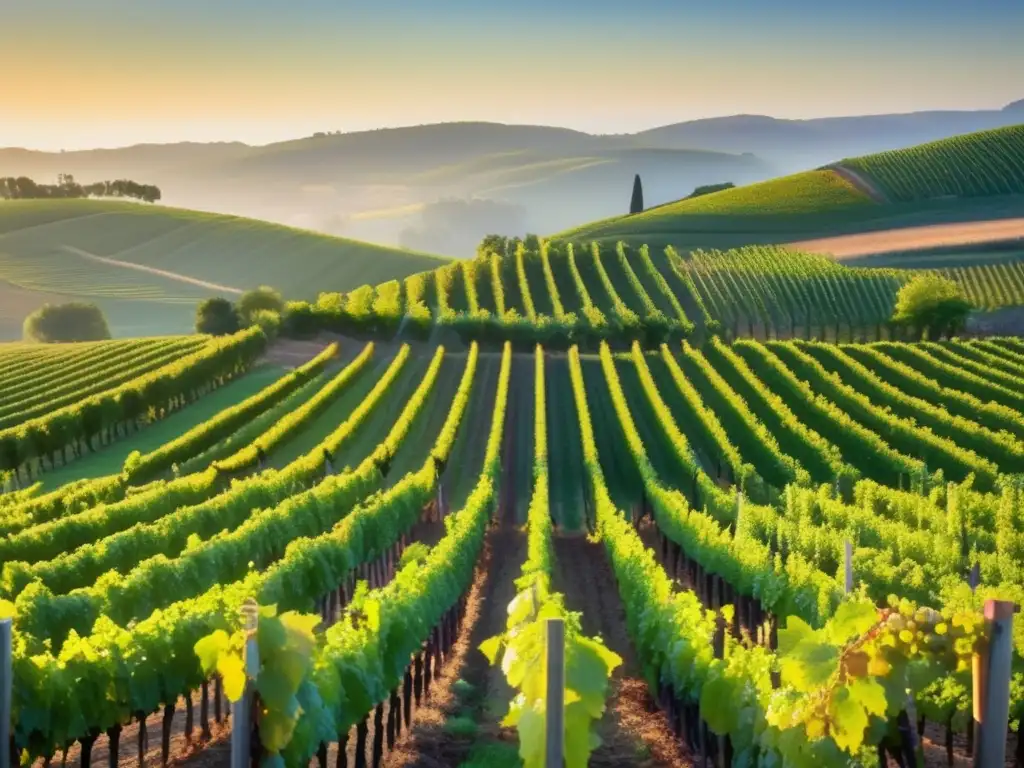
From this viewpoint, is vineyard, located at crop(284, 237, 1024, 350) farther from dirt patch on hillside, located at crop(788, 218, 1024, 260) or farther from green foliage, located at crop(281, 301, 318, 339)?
dirt patch on hillside, located at crop(788, 218, 1024, 260)

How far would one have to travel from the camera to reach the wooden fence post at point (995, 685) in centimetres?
671

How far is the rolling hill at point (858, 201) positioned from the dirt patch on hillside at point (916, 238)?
334 centimetres

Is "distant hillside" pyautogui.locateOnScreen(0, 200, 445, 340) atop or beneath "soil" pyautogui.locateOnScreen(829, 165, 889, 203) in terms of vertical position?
beneath

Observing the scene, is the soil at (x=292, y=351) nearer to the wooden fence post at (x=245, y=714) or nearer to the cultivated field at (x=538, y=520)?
the cultivated field at (x=538, y=520)

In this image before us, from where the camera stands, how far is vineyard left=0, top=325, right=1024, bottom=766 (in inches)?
347

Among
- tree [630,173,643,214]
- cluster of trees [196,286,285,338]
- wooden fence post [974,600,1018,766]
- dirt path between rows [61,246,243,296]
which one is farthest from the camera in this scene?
tree [630,173,643,214]

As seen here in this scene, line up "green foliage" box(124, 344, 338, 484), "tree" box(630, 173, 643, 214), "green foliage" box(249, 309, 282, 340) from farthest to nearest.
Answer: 1. "tree" box(630, 173, 643, 214)
2. "green foliage" box(249, 309, 282, 340)
3. "green foliage" box(124, 344, 338, 484)

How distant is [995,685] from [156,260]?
152m

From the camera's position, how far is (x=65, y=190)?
7431 inches

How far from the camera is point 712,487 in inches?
1368

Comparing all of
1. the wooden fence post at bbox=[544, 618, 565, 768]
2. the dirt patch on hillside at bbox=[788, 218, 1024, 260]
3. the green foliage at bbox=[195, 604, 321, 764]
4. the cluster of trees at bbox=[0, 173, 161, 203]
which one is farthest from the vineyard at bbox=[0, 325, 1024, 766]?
the cluster of trees at bbox=[0, 173, 161, 203]

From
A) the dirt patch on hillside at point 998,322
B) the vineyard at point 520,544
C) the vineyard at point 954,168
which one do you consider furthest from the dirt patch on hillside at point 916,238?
the vineyard at point 520,544

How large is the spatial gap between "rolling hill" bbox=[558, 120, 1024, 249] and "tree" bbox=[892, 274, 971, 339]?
35593 mm

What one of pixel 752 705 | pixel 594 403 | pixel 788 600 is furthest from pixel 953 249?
pixel 752 705
